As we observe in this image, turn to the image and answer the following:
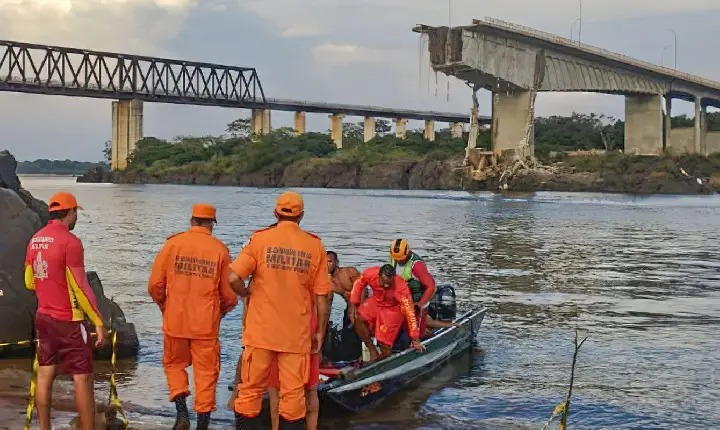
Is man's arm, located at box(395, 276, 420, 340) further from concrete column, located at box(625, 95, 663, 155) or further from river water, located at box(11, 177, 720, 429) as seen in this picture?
concrete column, located at box(625, 95, 663, 155)

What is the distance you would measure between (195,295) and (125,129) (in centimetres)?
13618

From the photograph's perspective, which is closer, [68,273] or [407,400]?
[68,273]

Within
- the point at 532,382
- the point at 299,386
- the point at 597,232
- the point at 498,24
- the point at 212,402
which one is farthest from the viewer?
the point at 498,24

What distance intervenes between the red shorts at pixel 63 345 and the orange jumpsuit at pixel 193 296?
73 cm

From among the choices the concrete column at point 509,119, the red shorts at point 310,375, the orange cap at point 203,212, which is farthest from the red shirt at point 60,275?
the concrete column at point 509,119

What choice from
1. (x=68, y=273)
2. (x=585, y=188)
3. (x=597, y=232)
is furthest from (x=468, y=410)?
(x=585, y=188)

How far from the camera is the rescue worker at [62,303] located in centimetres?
697

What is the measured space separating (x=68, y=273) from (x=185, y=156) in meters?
148

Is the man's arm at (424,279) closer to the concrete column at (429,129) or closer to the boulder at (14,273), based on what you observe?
the boulder at (14,273)

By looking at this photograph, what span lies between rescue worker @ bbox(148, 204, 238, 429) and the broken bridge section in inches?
2834

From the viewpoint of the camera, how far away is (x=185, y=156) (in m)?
152

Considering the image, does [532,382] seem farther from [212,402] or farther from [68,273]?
[68,273]

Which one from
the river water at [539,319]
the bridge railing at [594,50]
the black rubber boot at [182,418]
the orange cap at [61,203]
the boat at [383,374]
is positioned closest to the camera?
the orange cap at [61,203]

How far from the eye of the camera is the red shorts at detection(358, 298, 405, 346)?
10.3 meters
